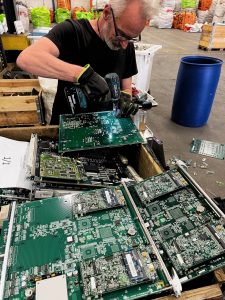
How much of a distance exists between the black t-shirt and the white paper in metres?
0.58

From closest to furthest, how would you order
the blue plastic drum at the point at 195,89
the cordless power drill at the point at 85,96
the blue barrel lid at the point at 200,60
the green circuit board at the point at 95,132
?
the green circuit board at the point at 95,132 < the cordless power drill at the point at 85,96 < the blue plastic drum at the point at 195,89 < the blue barrel lid at the point at 200,60

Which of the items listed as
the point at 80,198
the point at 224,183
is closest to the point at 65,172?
the point at 80,198

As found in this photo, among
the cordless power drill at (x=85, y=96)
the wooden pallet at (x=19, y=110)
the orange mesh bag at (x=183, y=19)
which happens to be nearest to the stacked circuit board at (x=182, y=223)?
the cordless power drill at (x=85, y=96)

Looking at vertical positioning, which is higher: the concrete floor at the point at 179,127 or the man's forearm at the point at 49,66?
the man's forearm at the point at 49,66

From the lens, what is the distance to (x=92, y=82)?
1.65 m

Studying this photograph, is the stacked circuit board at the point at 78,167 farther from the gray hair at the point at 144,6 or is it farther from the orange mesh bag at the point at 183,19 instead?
the orange mesh bag at the point at 183,19

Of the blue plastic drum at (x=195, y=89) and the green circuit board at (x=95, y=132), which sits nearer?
the green circuit board at (x=95, y=132)

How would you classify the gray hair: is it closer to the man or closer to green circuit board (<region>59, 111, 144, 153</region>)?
the man

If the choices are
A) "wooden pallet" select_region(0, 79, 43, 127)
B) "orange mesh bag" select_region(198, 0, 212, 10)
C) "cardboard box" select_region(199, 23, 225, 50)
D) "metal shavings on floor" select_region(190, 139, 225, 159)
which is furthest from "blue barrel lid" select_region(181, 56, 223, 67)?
"orange mesh bag" select_region(198, 0, 212, 10)

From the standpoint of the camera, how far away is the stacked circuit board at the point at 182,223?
1015mm

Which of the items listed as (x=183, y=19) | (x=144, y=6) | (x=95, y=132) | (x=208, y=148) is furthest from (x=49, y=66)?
(x=183, y=19)

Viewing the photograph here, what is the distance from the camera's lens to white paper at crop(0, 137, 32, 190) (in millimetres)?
1571

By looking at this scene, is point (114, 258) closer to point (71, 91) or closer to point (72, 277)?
point (72, 277)

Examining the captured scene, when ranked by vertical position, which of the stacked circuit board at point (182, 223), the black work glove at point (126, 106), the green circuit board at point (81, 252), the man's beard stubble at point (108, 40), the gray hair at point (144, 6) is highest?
the gray hair at point (144, 6)
